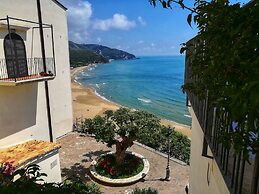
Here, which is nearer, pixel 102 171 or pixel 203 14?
pixel 203 14

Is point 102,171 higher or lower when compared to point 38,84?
lower

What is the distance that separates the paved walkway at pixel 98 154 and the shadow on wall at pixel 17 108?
12.7 feet

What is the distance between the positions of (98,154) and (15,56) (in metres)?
8.09

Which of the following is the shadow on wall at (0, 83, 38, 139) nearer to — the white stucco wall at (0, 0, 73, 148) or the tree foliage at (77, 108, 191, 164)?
the white stucco wall at (0, 0, 73, 148)

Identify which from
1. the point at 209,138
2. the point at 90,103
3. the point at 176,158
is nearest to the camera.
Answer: the point at 209,138

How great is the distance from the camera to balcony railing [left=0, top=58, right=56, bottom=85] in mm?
9539

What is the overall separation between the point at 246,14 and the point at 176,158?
612 inches

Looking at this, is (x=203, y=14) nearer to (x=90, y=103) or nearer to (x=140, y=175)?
(x=140, y=175)

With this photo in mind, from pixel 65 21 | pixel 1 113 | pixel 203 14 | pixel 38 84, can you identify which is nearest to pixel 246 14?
pixel 203 14

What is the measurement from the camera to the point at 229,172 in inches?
115

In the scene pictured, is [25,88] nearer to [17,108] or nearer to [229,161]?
[17,108]

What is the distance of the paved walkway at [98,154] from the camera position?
1193 centimetres

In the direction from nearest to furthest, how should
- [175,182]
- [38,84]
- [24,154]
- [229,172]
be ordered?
[229,172] → [24,154] → [38,84] → [175,182]

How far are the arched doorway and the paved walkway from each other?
596cm
